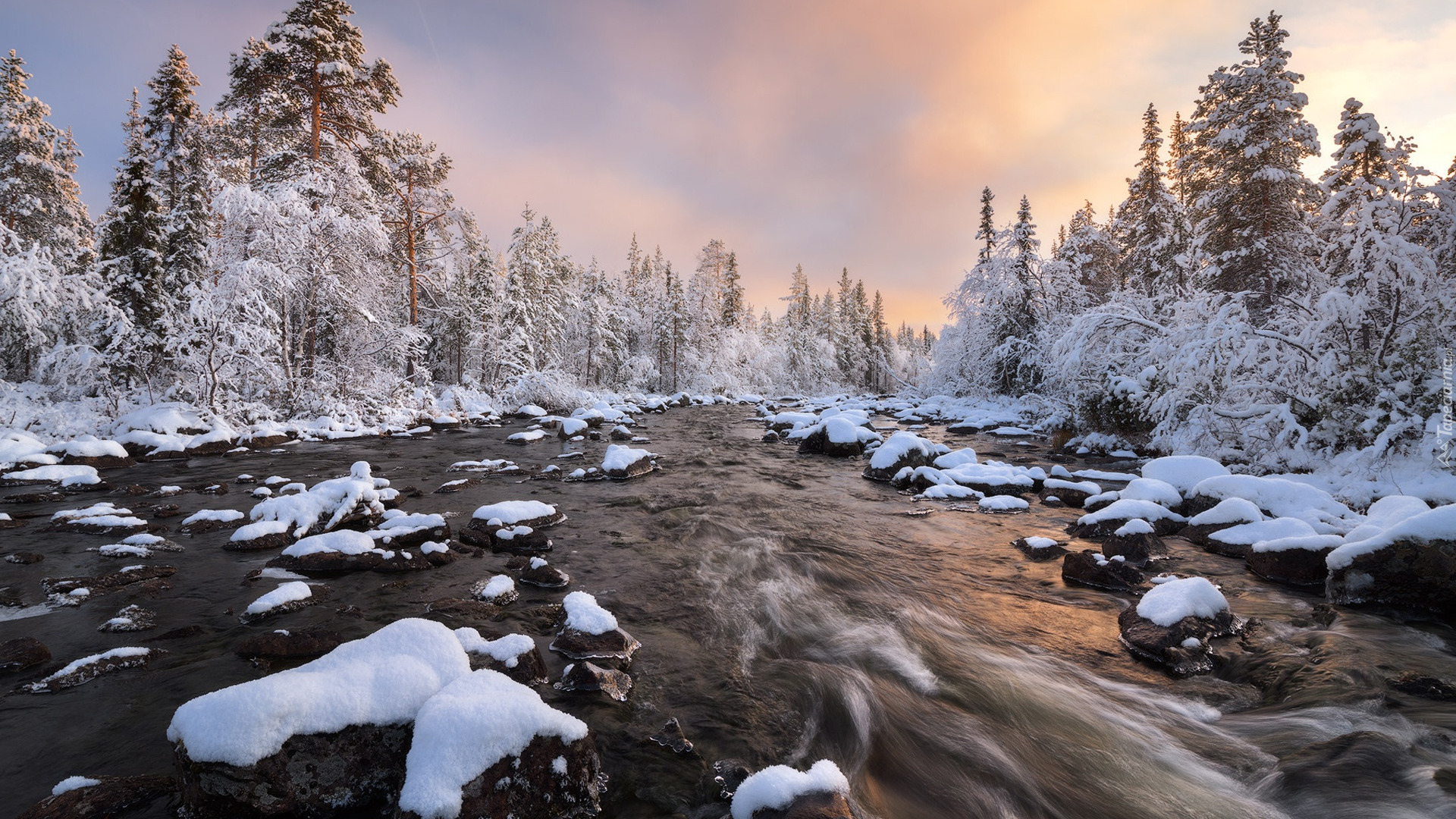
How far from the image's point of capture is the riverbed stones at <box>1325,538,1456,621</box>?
532 centimetres

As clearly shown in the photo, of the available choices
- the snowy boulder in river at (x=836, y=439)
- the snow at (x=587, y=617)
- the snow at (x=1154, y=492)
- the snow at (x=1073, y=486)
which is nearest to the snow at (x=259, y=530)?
the snow at (x=587, y=617)

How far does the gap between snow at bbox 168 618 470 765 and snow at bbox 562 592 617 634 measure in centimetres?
138

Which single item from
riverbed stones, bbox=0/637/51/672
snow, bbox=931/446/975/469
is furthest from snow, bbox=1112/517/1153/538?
riverbed stones, bbox=0/637/51/672

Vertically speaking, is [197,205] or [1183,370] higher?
[197,205]

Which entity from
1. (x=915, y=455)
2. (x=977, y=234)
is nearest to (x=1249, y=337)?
(x=915, y=455)

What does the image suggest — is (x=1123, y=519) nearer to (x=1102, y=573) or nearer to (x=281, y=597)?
(x=1102, y=573)

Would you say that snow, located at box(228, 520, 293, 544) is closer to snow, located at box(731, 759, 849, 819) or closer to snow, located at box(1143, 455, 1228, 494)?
snow, located at box(731, 759, 849, 819)

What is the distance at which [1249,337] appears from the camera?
1093cm

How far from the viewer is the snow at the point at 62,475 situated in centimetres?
1007

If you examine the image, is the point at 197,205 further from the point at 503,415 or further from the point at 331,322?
the point at 503,415

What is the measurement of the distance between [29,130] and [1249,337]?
45429mm

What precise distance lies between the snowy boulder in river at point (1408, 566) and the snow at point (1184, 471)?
3.73 m

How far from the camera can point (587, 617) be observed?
485 centimetres

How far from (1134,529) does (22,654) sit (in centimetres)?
1198
